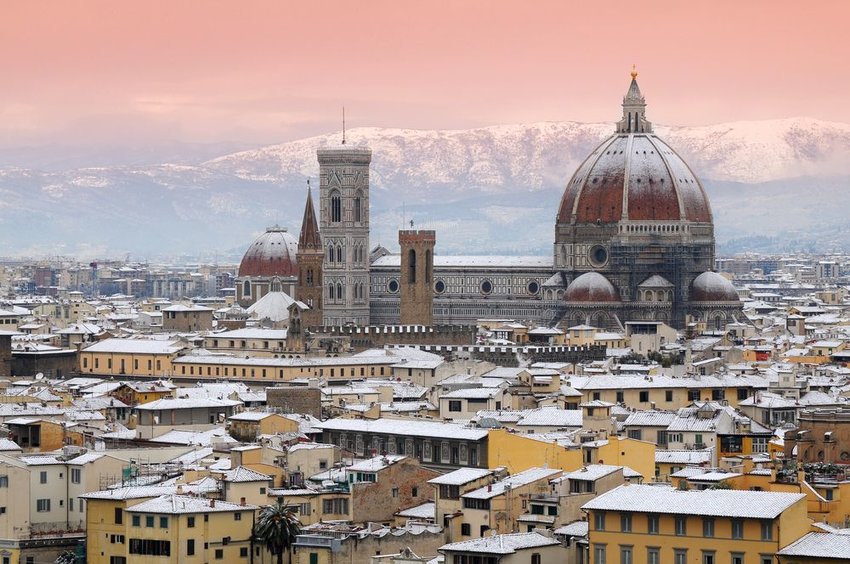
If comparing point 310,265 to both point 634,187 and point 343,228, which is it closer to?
point 343,228

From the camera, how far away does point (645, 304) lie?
142875mm

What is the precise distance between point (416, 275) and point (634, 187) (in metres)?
14.2

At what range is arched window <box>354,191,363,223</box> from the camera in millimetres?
155500

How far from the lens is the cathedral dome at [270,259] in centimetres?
17721

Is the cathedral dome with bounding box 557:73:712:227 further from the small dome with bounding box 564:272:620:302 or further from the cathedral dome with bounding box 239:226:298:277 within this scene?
the cathedral dome with bounding box 239:226:298:277

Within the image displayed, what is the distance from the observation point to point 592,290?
14162cm

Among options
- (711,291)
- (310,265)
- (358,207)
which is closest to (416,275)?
(358,207)

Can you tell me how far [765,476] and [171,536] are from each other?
12682 millimetres

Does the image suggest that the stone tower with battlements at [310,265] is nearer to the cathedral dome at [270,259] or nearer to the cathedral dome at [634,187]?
the cathedral dome at [634,187]

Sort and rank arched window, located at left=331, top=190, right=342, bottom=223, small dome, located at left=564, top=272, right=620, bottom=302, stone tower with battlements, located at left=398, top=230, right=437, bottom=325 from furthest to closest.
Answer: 1. arched window, located at left=331, top=190, right=342, bottom=223
2. stone tower with battlements, located at left=398, top=230, right=437, bottom=325
3. small dome, located at left=564, top=272, right=620, bottom=302

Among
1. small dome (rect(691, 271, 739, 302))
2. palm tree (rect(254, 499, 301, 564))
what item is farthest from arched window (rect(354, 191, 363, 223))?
palm tree (rect(254, 499, 301, 564))

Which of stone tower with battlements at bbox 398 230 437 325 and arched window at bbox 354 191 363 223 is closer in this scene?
stone tower with battlements at bbox 398 230 437 325

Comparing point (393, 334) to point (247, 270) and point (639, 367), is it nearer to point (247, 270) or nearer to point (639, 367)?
point (639, 367)

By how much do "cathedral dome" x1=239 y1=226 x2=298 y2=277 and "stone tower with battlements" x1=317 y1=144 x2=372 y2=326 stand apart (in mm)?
20535
